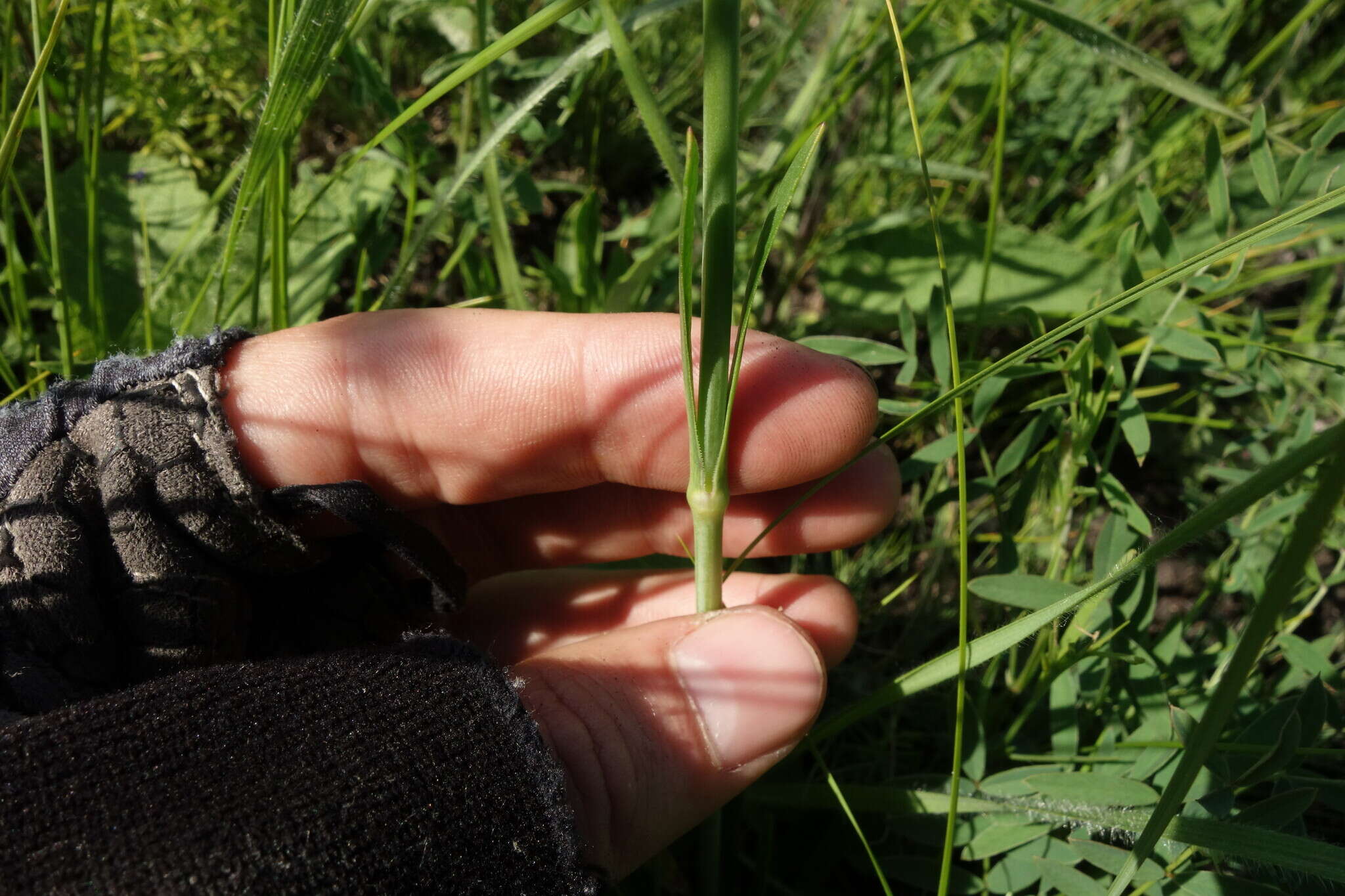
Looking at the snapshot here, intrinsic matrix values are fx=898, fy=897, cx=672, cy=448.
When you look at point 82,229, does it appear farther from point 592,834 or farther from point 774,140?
point 592,834

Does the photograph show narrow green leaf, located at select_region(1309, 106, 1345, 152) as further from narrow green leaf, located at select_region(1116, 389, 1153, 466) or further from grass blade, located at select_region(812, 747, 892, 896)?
grass blade, located at select_region(812, 747, 892, 896)

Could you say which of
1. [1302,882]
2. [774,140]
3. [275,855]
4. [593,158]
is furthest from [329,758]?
[593,158]

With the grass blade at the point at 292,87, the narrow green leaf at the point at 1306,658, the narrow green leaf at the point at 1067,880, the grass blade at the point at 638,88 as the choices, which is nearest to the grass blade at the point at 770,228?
the grass blade at the point at 638,88

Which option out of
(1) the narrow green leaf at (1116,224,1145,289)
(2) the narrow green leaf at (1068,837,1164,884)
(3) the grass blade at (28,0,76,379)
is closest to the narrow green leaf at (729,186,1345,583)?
(1) the narrow green leaf at (1116,224,1145,289)

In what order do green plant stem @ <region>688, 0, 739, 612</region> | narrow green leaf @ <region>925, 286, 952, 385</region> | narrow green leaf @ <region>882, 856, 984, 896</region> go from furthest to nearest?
1. narrow green leaf @ <region>925, 286, 952, 385</region>
2. narrow green leaf @ <region>882, 856, 984, 896</region>
3. green plant stem @ <region>688, 0, 739, 612</region>

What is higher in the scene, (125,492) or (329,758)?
(125,492)
